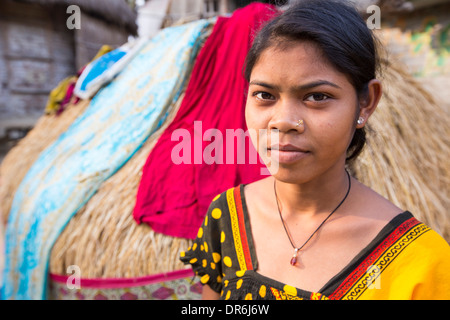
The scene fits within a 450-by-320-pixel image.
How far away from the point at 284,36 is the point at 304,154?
28cm

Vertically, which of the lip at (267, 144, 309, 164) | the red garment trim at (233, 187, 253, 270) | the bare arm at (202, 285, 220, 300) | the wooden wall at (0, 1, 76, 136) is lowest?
the bare arm at (202, 285, 220, 300)

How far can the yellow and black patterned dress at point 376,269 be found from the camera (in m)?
0.70

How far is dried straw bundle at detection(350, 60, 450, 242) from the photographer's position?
185 centimetres

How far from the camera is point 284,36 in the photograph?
0.79m

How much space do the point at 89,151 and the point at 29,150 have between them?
1.14m

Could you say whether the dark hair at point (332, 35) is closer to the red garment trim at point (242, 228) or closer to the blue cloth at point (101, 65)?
the red garment trim at point (242, 228)

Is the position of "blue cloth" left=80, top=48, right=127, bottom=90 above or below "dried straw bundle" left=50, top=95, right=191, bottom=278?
above

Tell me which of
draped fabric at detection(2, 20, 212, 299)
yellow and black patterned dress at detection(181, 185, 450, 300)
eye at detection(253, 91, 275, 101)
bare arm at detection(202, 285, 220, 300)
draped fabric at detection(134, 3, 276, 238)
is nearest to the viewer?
yellow and black patterned dress at detection(181, 185, 450, 300)

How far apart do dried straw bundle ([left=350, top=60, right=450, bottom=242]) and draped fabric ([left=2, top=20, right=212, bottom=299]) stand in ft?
4.64

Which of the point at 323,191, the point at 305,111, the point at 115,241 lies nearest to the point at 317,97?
the point at 305,111

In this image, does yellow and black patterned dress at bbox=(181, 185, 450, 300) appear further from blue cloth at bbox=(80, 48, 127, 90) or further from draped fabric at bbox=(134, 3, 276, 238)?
blue cloth at bbox=(80, 48, 127, 90)

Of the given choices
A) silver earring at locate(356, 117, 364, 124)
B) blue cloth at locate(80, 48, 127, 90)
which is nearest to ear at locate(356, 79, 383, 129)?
silver earring at locate(356, 117, 364, 124)

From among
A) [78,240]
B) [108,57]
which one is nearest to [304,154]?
[78,240]

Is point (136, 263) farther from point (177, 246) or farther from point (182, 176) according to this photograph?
point (182, 176)
